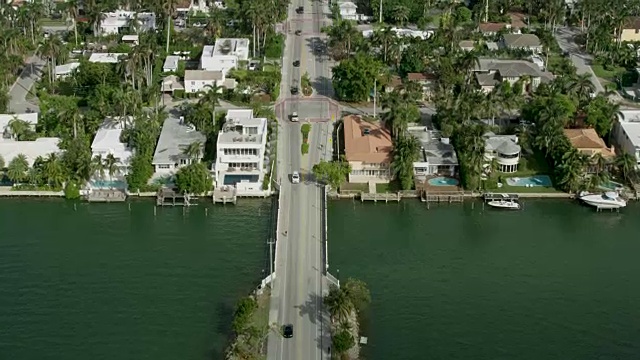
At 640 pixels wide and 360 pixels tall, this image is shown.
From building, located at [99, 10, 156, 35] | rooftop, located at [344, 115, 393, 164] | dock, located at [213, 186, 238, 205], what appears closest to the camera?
dock, located at [213, 186, 238, 205]

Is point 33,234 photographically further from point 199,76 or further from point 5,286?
point 199,76

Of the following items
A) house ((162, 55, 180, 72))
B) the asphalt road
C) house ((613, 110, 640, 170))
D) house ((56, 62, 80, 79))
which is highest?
house ((162, 55, 180, 72))

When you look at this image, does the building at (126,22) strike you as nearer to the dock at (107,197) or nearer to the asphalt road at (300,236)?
the asphalt road at (300,236)

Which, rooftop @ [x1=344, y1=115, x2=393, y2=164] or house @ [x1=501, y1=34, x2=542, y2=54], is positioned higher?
house @ [x1=501, y1=34, x2=542, y2=54]

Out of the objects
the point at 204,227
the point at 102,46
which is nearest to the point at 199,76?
the point at 102,46

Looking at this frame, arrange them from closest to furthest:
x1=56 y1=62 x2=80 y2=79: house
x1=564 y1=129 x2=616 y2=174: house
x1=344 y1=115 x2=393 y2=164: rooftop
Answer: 1. x1=344 y1=115 x2=393 y2=164: rooftop
2. x1=564 y1=129 x2=616 y2=174: house
3. x1=56 y1=62 x2=80 y2=79: house

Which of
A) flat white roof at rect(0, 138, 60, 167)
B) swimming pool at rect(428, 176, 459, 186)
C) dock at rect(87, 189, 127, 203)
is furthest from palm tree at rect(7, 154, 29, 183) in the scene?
swimming pool at rect(428, 176, 459, 186)

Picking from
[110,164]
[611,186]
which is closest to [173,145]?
[110,164]

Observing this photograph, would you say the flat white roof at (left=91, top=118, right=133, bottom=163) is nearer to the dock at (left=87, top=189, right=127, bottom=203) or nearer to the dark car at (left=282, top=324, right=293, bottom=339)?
the dock at (left=87, top=189, right=127, bottom=203)
